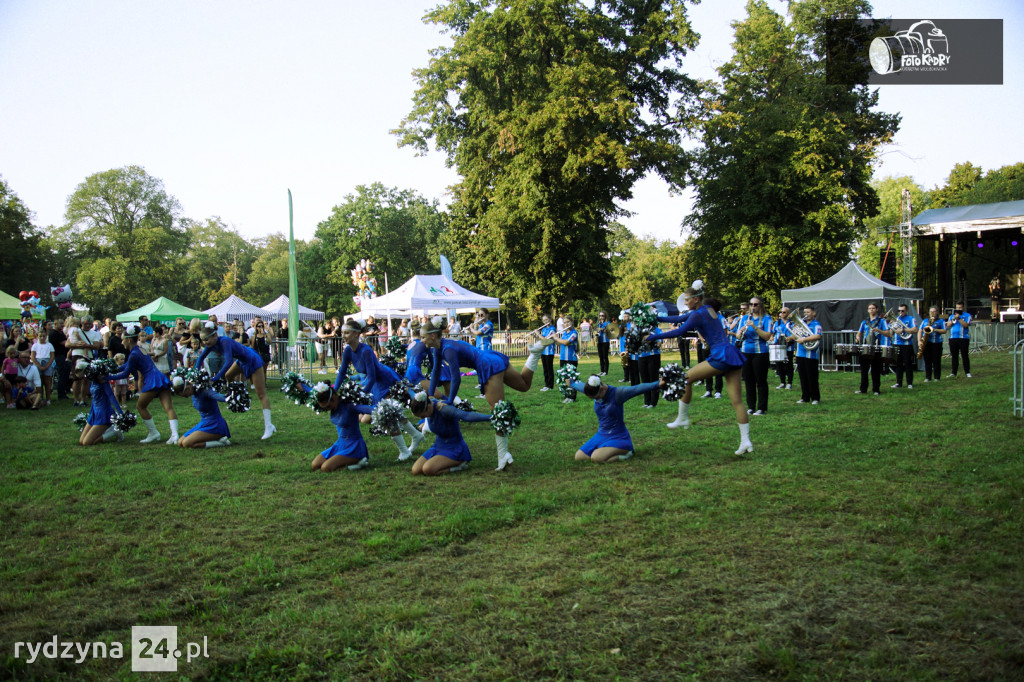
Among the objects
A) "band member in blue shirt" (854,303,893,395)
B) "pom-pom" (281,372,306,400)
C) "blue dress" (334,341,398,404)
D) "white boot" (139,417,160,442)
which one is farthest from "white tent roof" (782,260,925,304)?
"white boot" (139,417,160,442)

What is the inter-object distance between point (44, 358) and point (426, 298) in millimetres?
13918

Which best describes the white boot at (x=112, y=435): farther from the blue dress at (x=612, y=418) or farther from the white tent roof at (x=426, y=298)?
the white tent roof at (x=426, y=298)

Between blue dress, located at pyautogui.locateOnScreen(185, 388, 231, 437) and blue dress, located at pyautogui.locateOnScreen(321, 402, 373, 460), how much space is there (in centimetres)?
286

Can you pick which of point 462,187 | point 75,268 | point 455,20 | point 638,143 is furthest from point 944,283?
point 75,268

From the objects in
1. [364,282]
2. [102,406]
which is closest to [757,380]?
[102,406]

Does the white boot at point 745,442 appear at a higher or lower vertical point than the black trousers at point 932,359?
lower

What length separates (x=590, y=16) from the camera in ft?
103

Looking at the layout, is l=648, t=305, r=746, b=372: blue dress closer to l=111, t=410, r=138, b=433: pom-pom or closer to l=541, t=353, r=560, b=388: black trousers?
l=541, t=353, r=560, b=388: black trousers

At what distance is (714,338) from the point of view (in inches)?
362

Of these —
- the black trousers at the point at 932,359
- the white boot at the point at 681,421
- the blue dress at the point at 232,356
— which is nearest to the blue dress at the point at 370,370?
the blue dress at the point at 232,356

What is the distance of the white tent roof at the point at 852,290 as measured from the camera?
22.9 m

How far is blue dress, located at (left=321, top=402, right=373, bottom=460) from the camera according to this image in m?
9.07

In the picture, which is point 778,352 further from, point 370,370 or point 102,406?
point 102,406

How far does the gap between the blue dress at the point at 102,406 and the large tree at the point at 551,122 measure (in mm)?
22560
